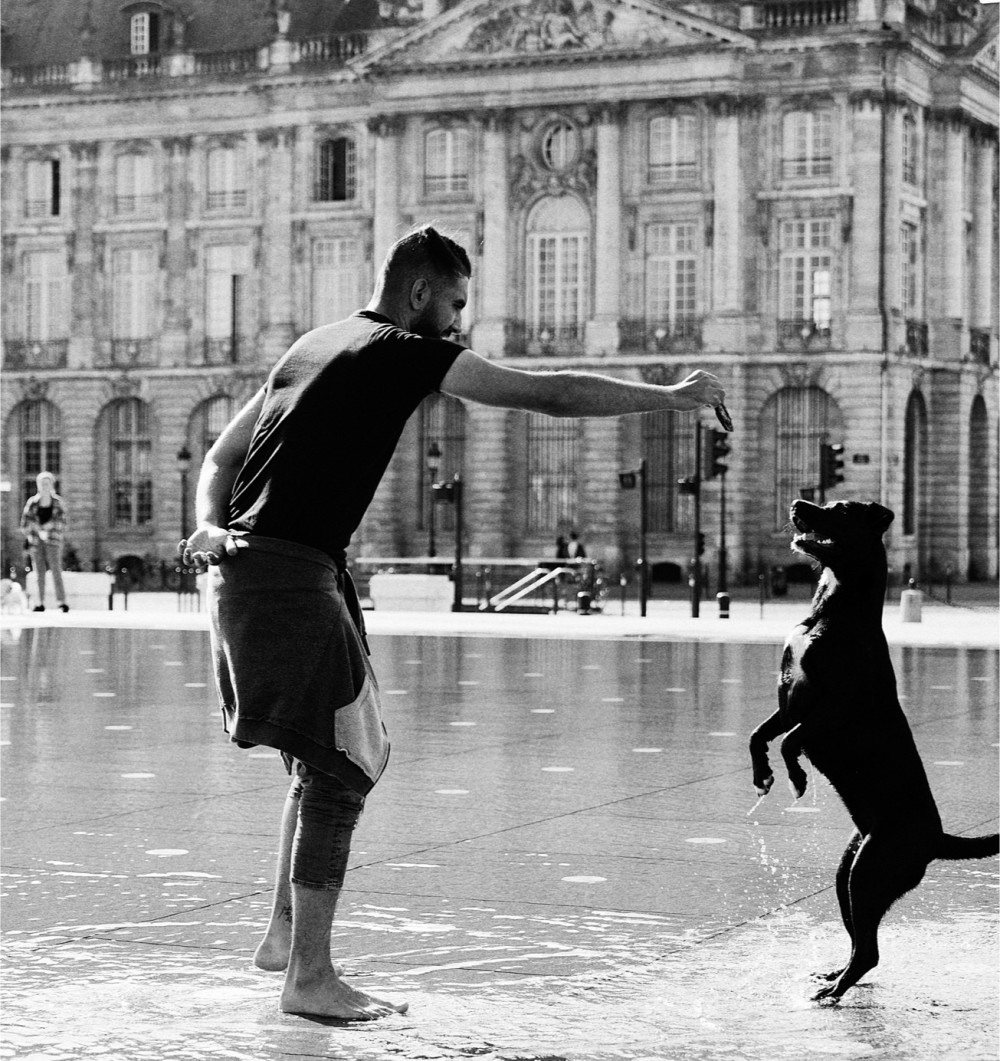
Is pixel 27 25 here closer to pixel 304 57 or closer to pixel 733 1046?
pixel 304 57

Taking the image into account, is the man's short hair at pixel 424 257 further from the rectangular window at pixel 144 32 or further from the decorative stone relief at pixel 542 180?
the rectangular window at pixel 144 32

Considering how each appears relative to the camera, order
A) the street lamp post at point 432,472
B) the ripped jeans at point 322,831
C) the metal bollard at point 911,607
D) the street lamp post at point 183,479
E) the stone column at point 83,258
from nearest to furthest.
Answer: the ripped jeans at point 322,831 → the metal bollard at point 911,607 → the street lamp post at point 432,472 → the street lamp post at point 183,479 → the stone column at point 83,258

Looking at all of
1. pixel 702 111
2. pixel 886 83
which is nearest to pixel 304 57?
pixel 702 111

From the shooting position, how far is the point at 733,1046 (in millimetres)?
6727

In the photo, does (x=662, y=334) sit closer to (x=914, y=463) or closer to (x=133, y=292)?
(x=914, y=463)

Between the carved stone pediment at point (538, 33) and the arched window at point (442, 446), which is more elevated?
the carved stone pediment at point (538, 33)

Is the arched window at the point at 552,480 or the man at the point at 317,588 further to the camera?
the arched window at the point at 552,480

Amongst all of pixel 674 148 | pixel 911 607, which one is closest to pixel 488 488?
pixel 674 148

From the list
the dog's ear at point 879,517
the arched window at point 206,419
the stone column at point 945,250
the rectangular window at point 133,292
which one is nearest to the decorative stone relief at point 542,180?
the stone column at point 945,250

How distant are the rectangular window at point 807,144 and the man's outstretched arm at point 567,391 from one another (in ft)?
189

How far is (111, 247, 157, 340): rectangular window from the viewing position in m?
71.7

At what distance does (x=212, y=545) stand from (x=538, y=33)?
60093 millimetres

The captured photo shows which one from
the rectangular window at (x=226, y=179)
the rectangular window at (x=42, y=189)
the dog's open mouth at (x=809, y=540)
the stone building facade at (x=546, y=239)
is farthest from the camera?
the rectangular window at (x=42, y=189)

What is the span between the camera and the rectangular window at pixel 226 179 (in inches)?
2773
